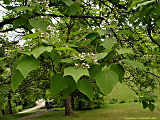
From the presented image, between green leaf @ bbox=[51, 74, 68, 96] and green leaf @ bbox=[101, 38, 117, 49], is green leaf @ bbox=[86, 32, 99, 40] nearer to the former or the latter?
green leaf @ bbox=[101, 38, 117, 49]

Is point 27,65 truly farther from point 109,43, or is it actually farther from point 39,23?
point 109,43

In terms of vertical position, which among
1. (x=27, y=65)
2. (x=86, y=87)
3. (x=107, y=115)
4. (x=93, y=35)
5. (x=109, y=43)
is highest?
(x=93, y=35)

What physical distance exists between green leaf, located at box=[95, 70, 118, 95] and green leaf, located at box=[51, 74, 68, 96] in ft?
0.68

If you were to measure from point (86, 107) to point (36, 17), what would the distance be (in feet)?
60.6

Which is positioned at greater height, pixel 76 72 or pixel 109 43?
pixel 109 43

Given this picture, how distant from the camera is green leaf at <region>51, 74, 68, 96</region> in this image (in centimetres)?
100

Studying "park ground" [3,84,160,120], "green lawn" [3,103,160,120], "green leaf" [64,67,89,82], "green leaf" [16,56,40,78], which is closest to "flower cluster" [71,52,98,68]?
"green leaf" [64,67,89,82]

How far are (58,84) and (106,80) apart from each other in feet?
0.96

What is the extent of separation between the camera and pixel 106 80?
89 cm

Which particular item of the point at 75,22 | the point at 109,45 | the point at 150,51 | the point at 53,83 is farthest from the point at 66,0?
the point at 150,51

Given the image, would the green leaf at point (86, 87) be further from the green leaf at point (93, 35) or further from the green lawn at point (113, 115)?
the green lawn at point (113, 115)

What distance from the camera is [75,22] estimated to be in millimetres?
2850

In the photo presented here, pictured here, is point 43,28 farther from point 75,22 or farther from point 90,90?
point 75,22

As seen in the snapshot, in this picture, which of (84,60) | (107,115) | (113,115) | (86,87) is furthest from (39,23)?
(107,115)
